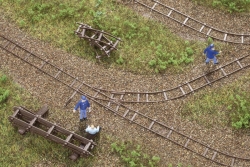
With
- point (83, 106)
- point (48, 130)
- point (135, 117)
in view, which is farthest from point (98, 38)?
point (48, 130)

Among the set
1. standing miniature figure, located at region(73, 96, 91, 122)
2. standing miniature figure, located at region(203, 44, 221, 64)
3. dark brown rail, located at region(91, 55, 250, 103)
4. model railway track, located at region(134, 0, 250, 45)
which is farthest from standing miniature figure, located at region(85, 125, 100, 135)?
model railway track, located at region(134, 0, 250, 45)

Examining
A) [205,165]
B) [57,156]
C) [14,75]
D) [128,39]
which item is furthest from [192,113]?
[14,75]

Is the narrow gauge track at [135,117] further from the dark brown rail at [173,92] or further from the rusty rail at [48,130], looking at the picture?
the rusty rail at [48,130]

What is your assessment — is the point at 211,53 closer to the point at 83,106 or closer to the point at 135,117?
the point at 135,117

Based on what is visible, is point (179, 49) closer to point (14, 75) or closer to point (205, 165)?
point (205, 165)

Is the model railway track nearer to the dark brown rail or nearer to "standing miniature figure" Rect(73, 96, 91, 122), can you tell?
the dark brown rail

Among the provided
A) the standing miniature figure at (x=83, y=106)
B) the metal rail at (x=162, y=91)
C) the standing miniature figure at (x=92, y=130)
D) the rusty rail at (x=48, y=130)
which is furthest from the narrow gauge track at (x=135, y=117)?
the rusty rail at (x=48, y=130)
